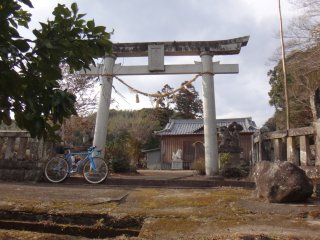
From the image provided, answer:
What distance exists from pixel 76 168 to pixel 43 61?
645 cm

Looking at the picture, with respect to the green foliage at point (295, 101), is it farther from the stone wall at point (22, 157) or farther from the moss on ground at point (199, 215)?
the moss on ground at point (199, 215)

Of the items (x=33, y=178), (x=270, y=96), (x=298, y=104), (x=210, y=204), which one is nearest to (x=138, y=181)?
(x=33, y=178)

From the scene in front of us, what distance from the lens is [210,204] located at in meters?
4.27

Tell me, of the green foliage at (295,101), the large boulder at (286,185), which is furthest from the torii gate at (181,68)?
the green foliage at (295,101)

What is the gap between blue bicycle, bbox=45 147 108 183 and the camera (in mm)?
7594

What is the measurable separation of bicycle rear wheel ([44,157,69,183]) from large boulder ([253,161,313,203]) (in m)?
4.69

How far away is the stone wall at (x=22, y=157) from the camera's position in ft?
24.6

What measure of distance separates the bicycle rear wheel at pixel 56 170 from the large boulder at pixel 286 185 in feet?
15.4

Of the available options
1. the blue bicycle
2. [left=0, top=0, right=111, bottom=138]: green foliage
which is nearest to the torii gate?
the blue bicycle

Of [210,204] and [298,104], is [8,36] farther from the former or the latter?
[298,104]

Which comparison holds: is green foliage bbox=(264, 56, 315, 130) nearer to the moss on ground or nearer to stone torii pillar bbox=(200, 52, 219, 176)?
stone torii pillar bbox=(200, 52, 219, 176)

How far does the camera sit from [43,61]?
1756mm

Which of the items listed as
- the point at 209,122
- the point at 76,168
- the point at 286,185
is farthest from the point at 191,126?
the point at 286,185

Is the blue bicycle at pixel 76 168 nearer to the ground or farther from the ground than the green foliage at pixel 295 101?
nearer to the ground
